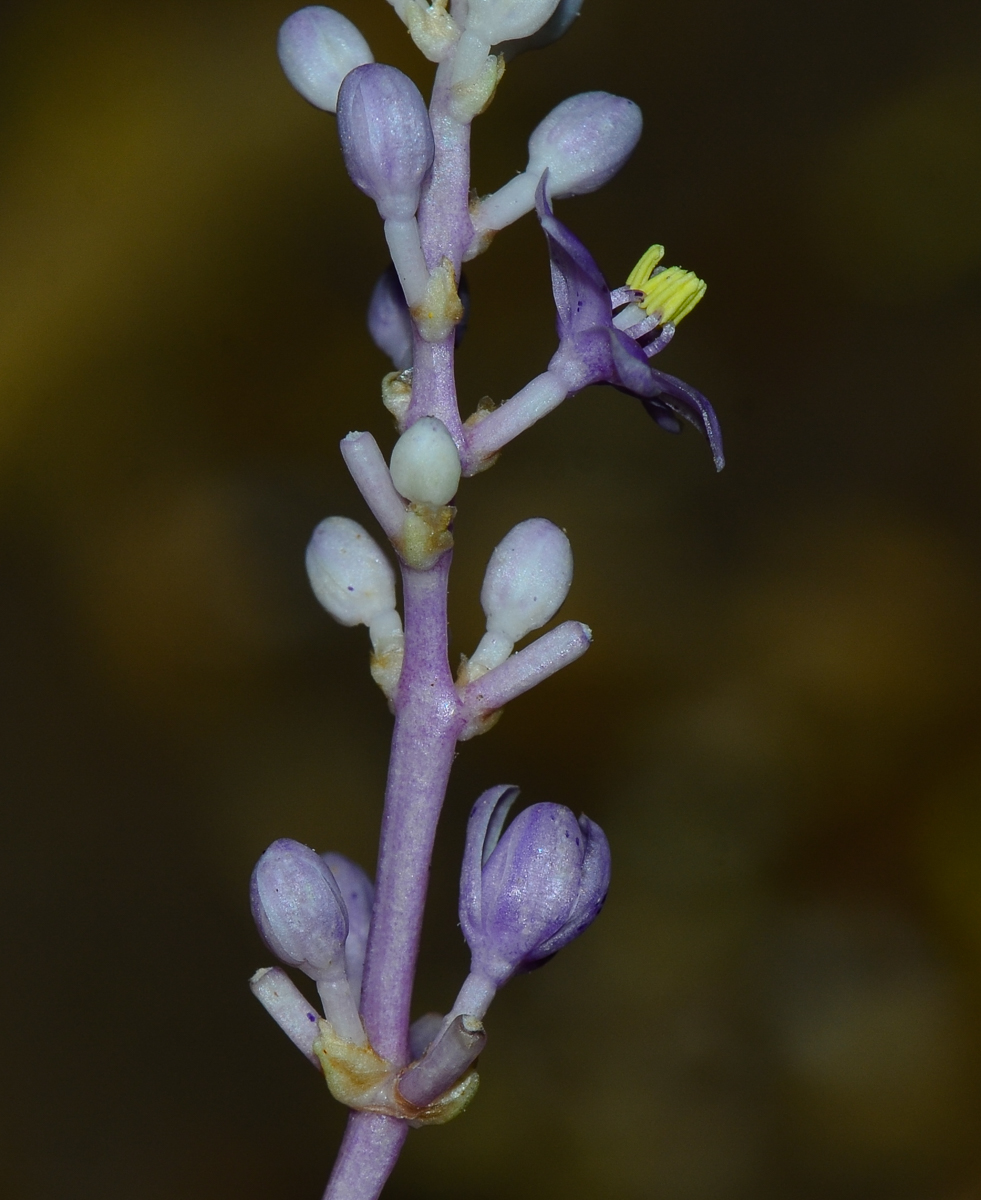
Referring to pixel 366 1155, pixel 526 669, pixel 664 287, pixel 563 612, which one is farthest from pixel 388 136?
pixel 563 612

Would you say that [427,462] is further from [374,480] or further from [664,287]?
[664,287]

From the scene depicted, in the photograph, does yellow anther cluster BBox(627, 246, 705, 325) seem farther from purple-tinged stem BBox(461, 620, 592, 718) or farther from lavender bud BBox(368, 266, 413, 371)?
purple-tinged stem BBox(461, 620, 592, 718)

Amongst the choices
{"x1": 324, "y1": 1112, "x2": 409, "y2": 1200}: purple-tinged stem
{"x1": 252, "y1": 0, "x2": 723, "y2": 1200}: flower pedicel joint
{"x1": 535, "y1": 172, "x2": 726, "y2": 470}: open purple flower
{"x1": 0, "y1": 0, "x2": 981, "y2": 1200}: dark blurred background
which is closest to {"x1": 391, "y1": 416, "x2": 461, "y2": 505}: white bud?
{"x1": 252, "y1": 0, "x2": 723, "y2": 1200}: flower pedicel joint

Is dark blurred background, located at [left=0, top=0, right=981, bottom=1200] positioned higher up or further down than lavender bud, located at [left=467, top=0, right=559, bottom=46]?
further down

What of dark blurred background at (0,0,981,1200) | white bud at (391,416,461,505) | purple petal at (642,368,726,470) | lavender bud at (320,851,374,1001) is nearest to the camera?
white bud at (391,416,461,505)

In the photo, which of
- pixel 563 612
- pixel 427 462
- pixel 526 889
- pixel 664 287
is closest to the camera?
pixel 427 462

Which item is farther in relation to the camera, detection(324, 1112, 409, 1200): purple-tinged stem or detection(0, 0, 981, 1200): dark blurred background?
detection(0, 0, 981, 1200): dark blurred background

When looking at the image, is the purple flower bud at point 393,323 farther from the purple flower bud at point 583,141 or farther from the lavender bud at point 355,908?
the lavender bud at point 355,908
